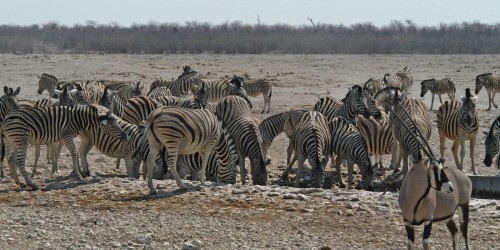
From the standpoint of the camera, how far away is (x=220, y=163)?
13.8 m

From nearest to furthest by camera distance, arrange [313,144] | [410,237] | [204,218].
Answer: [410,237] < [204,218] < [313,144]

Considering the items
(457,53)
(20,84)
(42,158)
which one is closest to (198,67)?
(20,84)

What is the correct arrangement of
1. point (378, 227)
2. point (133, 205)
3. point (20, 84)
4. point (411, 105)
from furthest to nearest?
point (20, 84), point (411, 105), point (133, 205), point (378, 227)

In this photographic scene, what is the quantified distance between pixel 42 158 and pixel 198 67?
26.8 m

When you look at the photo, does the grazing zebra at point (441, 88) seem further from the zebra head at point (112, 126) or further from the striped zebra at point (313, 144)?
the zebra head at point (112, 126)

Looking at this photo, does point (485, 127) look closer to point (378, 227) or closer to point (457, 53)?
point (378, 227)

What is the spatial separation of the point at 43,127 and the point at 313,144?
12.1 ft

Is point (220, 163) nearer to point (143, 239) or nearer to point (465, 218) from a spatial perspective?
point (143, 239)

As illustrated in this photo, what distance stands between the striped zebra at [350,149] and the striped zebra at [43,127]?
3.26 metres

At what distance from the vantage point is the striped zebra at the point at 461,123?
52.5ft

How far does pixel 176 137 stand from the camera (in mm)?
11766

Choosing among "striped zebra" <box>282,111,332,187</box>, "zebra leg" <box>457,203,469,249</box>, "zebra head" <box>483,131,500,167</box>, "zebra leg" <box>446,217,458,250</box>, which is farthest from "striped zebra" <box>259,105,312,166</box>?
"zebra leg" <box>446,217,458,250</box>

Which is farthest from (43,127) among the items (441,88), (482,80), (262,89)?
(482,80)

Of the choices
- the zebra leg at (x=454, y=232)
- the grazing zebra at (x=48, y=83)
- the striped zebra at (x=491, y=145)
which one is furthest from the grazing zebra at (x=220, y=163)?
the grazing zebra at (x=48, y=83)
